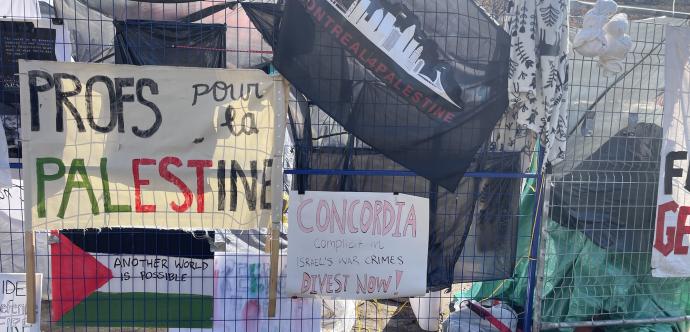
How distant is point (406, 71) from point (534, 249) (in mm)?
1774

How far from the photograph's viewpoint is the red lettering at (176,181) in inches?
156

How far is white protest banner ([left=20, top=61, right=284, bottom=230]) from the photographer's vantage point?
3850mm

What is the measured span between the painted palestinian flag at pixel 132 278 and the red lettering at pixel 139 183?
312 millimetres

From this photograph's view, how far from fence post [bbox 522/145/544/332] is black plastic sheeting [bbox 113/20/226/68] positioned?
256cm

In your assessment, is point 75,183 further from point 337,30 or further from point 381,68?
point 381,68

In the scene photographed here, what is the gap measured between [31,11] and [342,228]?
11.4 feet

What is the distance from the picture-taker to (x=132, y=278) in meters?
4.26

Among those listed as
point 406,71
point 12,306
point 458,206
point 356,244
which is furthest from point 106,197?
point 458,206

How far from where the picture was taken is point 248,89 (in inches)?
158

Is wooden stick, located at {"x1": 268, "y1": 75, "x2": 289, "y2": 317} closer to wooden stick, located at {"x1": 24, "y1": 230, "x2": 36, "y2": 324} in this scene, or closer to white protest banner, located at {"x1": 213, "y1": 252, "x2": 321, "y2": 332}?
white protest banner, located at {"x1": 213, "y1": 252, "x2": 321, "y2": 332}

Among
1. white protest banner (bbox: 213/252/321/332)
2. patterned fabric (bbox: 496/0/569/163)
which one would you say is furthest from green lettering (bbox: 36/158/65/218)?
patterned fabric (bbox: 496/0/569/163)

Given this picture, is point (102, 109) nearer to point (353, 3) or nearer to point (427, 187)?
point (353, 3)

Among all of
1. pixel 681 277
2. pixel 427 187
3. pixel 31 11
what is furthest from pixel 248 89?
pixel 681 277

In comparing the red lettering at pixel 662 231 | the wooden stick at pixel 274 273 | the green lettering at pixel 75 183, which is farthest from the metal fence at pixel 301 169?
the red lettering at pixel 662 231
